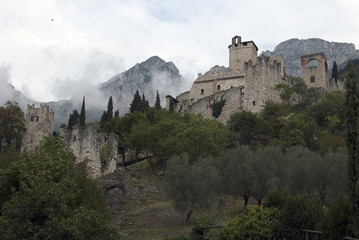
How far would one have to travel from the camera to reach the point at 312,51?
614 ft

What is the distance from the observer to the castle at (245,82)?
181 feet

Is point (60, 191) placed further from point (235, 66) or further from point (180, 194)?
point (235, 66)

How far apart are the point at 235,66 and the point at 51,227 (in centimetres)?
6002

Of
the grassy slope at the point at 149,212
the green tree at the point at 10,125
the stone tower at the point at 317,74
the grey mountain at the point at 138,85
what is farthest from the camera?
the grey mountain at the point at 138,85

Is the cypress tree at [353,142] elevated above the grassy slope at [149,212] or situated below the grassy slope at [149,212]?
above

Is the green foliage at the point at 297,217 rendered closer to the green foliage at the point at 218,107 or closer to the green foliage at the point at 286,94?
the green foliage at the point at 286,94

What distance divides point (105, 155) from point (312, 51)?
557ft

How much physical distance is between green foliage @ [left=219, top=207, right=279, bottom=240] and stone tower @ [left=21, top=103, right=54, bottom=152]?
4493cm

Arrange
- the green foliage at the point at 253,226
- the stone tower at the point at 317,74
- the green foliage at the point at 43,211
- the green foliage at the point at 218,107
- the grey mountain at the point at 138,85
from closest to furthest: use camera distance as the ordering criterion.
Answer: the green foliage at the point at 43,211
the green foliage at the point at 253,226
the green foliage at the point at 218,107
the stone tower at the point at 317,74
the grey mountain at the point at 138,85

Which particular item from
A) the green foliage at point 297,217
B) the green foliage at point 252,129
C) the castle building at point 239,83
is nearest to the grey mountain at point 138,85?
the castle building at point 239,83

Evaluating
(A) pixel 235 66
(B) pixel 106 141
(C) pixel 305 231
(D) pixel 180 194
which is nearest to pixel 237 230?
(C) pixel 305 231

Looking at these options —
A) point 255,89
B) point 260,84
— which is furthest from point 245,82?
point 260,84

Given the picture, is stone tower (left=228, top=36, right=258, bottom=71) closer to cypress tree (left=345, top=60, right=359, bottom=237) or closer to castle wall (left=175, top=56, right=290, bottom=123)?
castle wall (left=175, top=56, right=290, bottom=123)

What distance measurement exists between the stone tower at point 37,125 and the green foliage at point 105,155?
83.2ft
